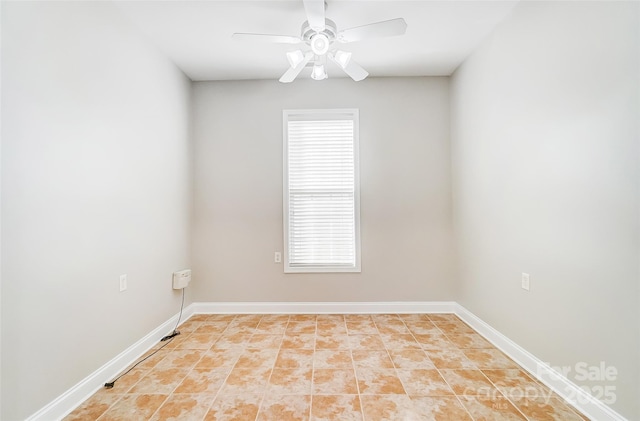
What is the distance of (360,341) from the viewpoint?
2627 millimetres

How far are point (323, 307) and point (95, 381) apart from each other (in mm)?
2085


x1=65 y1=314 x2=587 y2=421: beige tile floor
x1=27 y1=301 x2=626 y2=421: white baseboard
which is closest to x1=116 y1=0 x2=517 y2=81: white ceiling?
x1=27 y1=301 x2=626 y2=421: white baseboard

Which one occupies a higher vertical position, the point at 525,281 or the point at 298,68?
the point at 298,68

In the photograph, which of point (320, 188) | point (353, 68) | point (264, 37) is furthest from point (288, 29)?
point (320, 188)

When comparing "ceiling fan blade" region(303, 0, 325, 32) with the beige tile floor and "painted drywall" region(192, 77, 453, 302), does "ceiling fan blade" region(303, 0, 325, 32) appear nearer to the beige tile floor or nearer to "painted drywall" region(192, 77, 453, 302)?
"painted drywall" region(192, 77, 453, 302)

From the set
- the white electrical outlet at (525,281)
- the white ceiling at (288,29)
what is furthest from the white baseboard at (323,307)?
the white ceiling at (288,29)

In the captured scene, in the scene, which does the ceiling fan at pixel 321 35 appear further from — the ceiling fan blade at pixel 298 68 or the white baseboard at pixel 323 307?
the white baseboard at pixel 323 307

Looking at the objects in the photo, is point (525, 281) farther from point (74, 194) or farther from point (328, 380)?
point (74, 194)

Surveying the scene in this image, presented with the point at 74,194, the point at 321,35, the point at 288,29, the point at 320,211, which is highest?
the point at 288,29

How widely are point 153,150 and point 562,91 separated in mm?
3088

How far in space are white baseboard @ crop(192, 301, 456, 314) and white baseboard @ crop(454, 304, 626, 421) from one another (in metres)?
0.59

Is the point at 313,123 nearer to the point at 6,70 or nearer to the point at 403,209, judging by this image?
the point at 403,209

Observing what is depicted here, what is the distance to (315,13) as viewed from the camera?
6.08 ft

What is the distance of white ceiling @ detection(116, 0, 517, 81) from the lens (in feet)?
7.22
